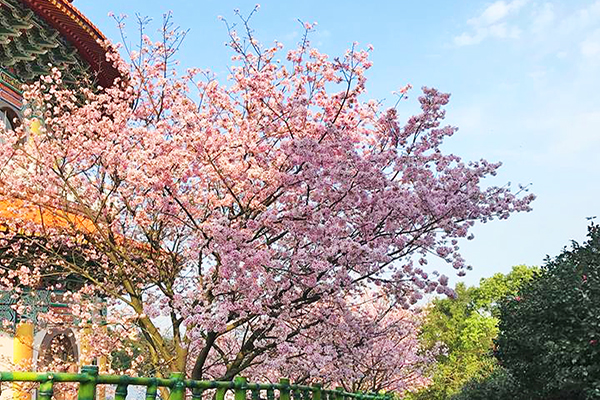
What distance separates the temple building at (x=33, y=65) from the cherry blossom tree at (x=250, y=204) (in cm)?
189

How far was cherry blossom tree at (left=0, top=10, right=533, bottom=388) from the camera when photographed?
378 inches

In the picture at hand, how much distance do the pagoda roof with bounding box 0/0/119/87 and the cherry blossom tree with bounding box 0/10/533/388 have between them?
280 cm

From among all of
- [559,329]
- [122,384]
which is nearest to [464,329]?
[559,329]

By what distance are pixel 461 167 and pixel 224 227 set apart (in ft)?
12.5

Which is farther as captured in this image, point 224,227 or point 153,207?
point 153,207

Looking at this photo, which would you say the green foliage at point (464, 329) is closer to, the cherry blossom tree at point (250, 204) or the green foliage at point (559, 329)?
the green foliage at point (559, 329)

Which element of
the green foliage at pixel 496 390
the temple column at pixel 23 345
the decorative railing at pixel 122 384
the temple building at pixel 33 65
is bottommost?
the decorative railing at pixel 122 384

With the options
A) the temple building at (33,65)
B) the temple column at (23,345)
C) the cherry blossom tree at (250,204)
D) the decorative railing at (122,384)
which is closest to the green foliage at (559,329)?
the cherry blossom tree at (250,204)

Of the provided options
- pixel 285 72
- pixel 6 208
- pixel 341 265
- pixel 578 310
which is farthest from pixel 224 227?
pixel 578 310

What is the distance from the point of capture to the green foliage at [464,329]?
5053cm

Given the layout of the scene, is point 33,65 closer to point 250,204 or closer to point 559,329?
point 250,204

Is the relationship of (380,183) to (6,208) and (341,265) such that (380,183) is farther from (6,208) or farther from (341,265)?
(6,208)

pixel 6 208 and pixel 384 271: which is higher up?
pixel 6 208

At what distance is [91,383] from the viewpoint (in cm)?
417
